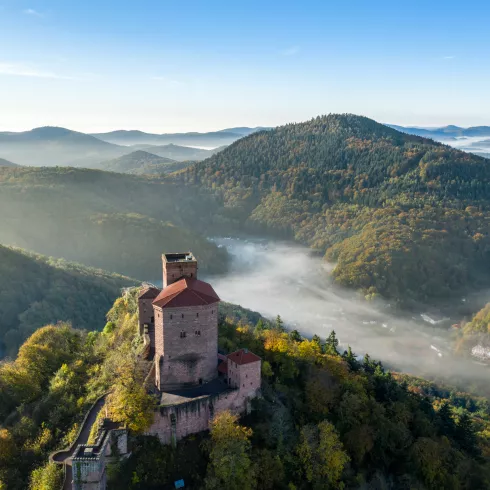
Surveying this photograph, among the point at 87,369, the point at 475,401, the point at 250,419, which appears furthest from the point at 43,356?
the point at 475,401

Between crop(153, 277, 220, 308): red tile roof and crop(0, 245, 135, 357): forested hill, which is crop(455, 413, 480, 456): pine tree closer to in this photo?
crop(153, 277, 220, 308): red tile roof

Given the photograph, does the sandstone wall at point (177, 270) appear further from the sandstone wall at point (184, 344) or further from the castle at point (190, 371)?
the sandstone wall at point (184, 344)

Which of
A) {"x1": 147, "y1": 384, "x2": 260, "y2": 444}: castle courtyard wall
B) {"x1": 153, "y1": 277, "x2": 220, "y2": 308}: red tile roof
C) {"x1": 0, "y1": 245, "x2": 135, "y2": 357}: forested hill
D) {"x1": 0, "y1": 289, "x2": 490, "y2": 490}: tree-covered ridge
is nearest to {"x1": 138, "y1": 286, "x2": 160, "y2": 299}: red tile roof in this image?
{"x1": 0, "y1": 289, "x2": 490, "y2": 490}: tree-covered ridge

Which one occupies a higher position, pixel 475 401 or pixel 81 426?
pixel 81 426

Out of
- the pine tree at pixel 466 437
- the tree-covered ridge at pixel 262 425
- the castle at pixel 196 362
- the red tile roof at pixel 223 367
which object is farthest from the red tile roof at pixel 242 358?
the pine tree at pixel 466 437

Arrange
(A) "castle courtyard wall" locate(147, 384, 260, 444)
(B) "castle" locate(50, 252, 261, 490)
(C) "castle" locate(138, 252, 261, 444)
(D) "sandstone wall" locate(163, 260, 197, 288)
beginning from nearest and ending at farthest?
1. (A) "castle courtyard wall" locate(147, 384, 260, 444)
2. (B) "castle" locate(50, 252, 261, 490)
3. (C) "castle" locate(138, 252, 261, 444)
4. (D) "sandstone wall" locate(163, 260, 197, 288)

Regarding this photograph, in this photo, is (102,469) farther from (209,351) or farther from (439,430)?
(439,430)

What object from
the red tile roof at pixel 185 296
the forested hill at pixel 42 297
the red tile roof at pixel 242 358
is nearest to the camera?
the red tile roof at pixel 185 296
